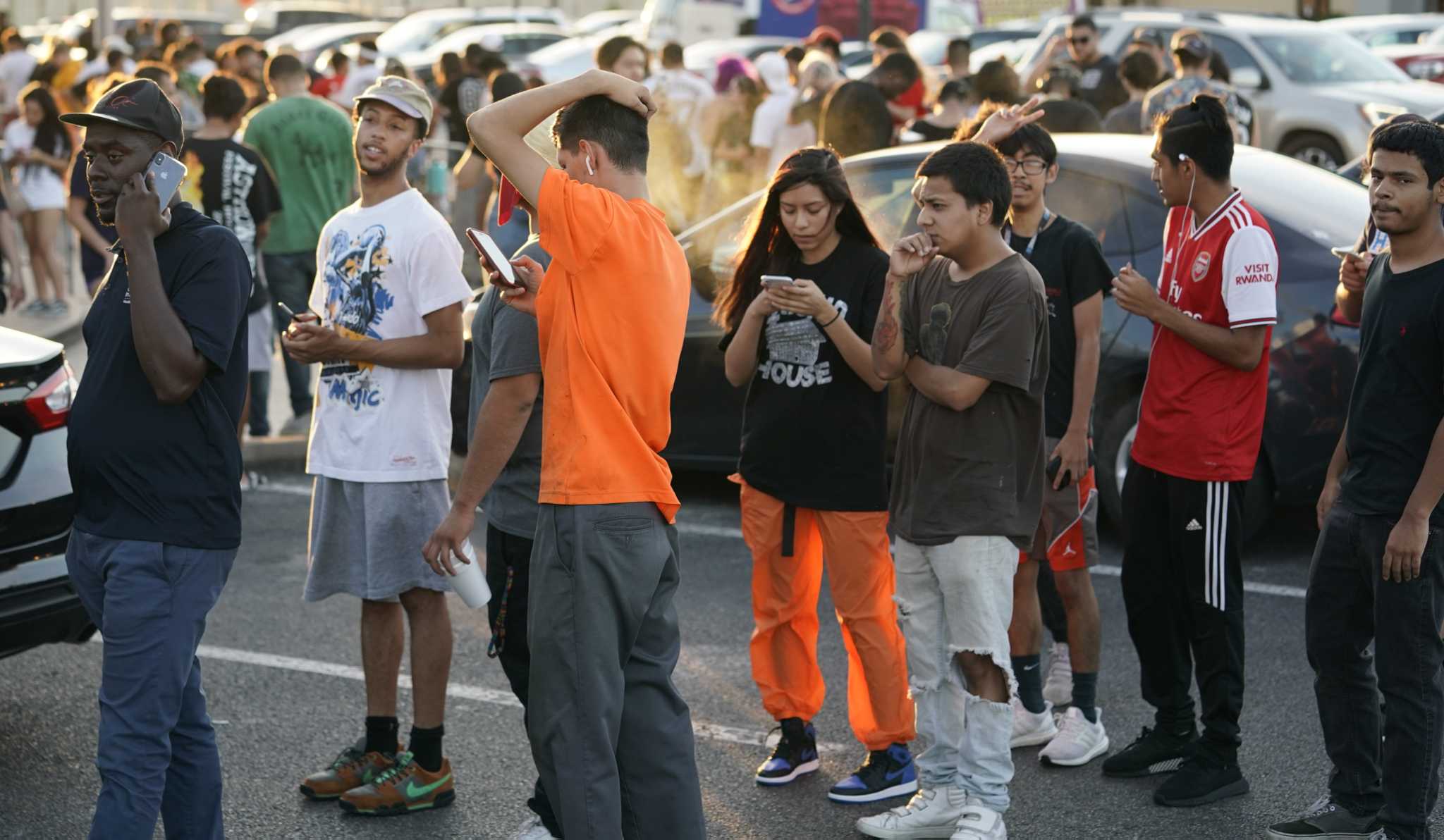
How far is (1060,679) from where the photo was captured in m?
5.50

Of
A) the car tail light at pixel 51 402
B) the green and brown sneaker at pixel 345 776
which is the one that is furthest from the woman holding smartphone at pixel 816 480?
the car tail light at pixel 51 402

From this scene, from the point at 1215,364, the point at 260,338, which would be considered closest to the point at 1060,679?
the point at 1215,364

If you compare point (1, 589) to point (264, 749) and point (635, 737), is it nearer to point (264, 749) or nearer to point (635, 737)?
point (264, 749)

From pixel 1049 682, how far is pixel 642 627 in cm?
230

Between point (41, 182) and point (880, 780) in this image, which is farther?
point (41, 182)

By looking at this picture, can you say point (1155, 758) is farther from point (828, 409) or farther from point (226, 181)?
point (226, 181)

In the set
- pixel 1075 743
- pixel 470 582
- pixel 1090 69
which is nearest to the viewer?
pixel 470 582

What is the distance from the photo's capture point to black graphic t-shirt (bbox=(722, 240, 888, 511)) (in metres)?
4.71

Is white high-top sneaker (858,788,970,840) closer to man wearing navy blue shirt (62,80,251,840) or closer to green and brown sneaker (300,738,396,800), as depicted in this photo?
green and brown sneaker (300,738,396,800)

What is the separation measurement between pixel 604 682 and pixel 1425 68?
19.2 metres

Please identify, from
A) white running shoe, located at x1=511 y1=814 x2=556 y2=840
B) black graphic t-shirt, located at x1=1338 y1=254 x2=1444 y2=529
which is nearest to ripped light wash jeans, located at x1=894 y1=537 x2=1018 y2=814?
black graphic t-shirt, located at x1=1338 y1=254 x2=1444 y2=529

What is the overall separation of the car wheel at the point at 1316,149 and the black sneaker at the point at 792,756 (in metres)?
13.5

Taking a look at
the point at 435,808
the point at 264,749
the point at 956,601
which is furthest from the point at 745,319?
the point at 264,749

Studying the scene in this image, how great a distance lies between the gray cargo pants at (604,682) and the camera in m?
3.47
